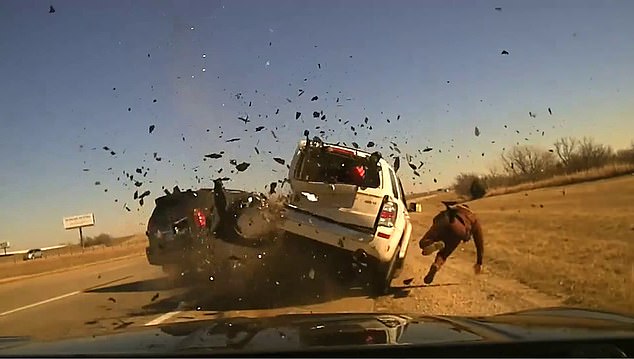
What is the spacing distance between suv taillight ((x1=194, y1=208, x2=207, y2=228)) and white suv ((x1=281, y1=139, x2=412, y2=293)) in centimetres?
209

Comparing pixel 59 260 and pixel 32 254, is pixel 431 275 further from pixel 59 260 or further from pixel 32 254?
pixel 59 260

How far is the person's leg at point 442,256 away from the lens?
991 cm

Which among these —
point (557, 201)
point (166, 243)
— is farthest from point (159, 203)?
point (557, 201)

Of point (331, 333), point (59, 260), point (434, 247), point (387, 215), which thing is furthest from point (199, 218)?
point (59, 260)

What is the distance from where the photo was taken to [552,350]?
354 centimetres

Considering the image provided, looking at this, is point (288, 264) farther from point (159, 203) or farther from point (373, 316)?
point (373, 316)

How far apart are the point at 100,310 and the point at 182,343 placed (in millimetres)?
6698

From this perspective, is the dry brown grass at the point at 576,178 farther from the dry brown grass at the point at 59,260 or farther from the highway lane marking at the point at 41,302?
the dry brown grass at the point at 59,260

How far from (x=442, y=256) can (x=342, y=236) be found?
7.48ft

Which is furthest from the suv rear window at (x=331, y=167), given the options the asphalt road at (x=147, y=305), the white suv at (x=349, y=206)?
the asphalt road at (x=147, y=305)

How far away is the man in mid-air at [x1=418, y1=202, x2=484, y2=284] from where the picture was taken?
32.6 ft

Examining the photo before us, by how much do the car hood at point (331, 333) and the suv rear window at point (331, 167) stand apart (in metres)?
3.70

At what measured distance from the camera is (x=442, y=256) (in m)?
10.0

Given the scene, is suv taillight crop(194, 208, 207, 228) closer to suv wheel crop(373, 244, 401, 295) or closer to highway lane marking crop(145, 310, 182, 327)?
highway lane marking crop(145, 310, 182, 327)
